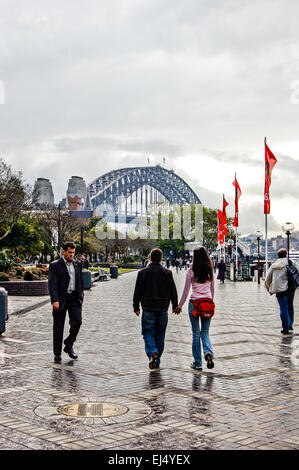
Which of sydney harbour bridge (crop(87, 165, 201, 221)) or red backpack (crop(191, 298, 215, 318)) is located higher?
sydney harbour bridge (crop(87, 165, 201, 221))

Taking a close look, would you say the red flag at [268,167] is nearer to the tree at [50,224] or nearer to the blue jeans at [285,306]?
the blue jeans at [285,306]

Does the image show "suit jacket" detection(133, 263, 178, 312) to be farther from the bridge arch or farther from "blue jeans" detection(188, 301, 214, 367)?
the bridge arch

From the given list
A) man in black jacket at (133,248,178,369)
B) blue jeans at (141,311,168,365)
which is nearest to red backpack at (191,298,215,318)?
man in black jacket at (133,248,178,369)

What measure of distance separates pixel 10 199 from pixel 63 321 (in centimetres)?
2375

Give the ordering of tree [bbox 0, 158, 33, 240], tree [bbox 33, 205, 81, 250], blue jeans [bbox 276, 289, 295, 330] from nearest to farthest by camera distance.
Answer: blue jeans [bbox 276, 289, 295, 330] → tree [bbox 0, 158, 33, 240] → tree [bbox 33, 205, 81, 250]

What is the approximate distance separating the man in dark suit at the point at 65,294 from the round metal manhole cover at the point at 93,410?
2732 mm

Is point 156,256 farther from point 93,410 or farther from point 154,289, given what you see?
point 93,410

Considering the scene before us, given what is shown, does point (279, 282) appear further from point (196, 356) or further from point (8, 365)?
point (8, 365)

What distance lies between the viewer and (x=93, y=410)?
20.1ft

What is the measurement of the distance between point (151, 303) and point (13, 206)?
2541 centimetres

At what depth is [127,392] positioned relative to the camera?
700 cm

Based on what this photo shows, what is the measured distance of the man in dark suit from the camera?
9.10 metres

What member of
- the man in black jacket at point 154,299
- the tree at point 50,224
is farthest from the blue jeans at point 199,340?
the tree at point 50,224

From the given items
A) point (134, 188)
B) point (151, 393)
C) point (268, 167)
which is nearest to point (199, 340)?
point (151, 393)
